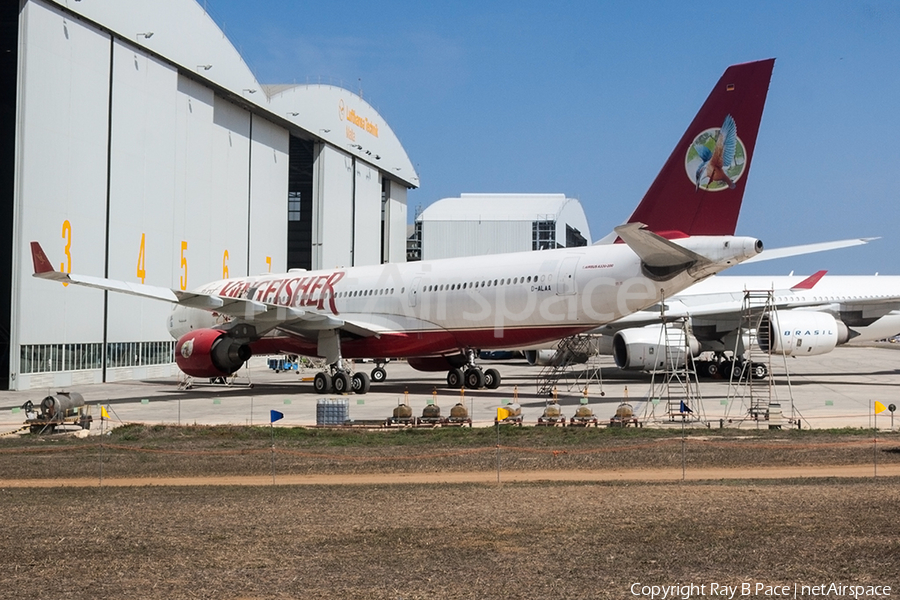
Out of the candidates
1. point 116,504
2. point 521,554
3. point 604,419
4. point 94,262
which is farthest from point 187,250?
point 521,554

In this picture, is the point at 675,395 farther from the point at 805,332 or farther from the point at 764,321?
the point at 805,332

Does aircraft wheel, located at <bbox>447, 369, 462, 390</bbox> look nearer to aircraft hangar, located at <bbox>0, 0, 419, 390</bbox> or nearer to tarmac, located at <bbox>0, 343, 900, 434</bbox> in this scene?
tarmac, located at <bbox>0, 343, 900, 434</bbox>

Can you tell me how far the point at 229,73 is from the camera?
41.8m

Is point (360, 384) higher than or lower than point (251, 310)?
lower

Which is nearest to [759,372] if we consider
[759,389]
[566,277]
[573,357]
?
[759,389]

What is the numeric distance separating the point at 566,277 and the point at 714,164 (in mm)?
4638

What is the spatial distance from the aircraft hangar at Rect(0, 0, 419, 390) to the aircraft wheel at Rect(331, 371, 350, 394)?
11.0 metres

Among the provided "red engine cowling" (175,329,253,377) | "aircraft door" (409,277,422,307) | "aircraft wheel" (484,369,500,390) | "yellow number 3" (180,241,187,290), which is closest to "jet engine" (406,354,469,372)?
"aircraft wheel" (484,369,500,390)

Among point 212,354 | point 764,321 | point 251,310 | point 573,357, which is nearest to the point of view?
point 251,310

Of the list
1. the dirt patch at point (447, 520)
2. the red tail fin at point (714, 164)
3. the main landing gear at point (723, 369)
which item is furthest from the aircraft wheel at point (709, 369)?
the dirt patch at point (447, 520)

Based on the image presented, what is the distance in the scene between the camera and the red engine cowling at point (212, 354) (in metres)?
28.1

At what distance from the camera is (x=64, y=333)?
32.6 metres

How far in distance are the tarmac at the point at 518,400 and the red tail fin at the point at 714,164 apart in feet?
12.8

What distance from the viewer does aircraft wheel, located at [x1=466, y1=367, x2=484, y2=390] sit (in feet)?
93.9
